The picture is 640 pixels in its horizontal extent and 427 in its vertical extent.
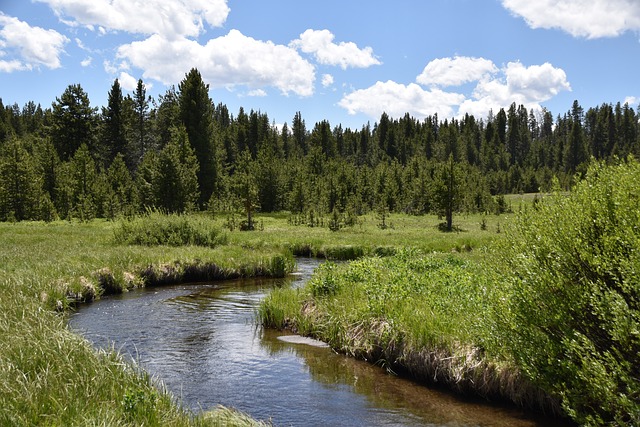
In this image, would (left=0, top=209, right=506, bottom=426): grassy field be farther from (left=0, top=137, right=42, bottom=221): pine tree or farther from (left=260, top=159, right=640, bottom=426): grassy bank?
(left=0, top=137, right=42, bottom=221): pine tree

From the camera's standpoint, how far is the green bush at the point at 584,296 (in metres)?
7.82

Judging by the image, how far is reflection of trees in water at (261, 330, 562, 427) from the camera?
32.8ft

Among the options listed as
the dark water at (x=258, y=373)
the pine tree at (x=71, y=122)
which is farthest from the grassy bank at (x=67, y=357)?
the pine tree at (x=71, y=122)

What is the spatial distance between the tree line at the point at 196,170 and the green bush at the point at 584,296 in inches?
1663

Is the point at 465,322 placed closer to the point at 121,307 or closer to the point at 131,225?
the point at 121,307

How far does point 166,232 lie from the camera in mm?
31703

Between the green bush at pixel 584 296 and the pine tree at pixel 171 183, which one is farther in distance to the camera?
the pine tree at pixel 171 183

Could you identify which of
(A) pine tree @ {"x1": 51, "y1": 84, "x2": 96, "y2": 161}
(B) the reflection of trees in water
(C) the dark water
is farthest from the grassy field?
(A) pine tree @ {"x1": 51, "y1": 84, "x2": 96, "y2": 161}

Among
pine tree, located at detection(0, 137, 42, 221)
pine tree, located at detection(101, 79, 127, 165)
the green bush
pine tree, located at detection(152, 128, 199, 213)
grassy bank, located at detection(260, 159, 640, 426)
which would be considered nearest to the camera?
the green bush

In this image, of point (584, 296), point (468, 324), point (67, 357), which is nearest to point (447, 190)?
point (468, 324)

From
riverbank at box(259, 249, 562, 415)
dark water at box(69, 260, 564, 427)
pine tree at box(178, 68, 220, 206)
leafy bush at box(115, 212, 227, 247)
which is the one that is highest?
pine tree at box(178, 68, 220, 206)

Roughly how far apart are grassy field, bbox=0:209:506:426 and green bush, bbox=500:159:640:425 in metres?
4.50

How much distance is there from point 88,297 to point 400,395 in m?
13.9

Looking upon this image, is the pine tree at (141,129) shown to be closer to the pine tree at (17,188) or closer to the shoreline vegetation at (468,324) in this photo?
the pine tree at (17,188)
